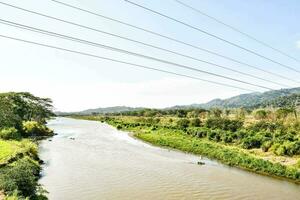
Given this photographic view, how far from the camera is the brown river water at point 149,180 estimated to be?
29391mm

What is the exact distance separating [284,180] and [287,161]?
6104 mm

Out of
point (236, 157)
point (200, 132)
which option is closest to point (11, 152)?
point (236, 157)

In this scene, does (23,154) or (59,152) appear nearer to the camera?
(23,154)

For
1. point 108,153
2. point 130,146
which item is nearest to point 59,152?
point 108,153

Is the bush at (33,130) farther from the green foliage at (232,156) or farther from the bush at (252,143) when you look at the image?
the bush at (252,143)

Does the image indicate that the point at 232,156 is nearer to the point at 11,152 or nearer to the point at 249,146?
the point at 249,146

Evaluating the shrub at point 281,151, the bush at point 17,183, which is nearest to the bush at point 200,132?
the shrub at point 281,151

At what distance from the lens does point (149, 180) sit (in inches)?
1342

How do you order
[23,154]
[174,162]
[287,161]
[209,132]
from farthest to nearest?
[209,132], [174,162], [287,161], [23,154]

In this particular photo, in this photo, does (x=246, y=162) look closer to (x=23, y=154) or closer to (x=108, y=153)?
(x=108, y=153)

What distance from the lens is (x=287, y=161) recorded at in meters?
40.4

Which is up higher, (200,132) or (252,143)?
(200,132)

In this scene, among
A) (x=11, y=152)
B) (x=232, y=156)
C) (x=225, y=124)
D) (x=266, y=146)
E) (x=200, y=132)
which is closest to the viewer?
(x=11, y=152)

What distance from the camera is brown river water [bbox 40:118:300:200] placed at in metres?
29.4
